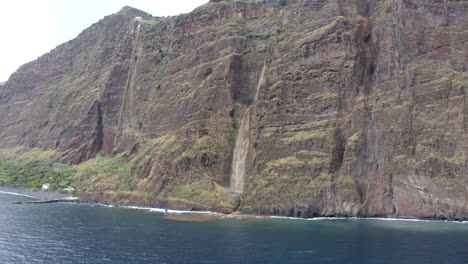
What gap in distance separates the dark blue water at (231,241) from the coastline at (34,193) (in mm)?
34813

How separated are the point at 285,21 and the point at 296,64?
12.1 metres

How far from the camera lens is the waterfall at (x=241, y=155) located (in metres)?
67.8

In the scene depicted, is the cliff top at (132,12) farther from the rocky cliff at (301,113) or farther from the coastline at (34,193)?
the coastline at (34,193)

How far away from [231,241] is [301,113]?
1197 inches

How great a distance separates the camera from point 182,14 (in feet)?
316

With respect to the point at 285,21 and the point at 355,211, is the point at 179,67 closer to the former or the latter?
the point at 285,21

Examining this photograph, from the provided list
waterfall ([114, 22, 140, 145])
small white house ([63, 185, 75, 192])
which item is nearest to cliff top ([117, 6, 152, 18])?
waterfall ([114, 22, 140, 145])

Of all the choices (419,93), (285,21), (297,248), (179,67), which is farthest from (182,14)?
(297,248)

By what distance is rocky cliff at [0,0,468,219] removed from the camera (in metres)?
55.2

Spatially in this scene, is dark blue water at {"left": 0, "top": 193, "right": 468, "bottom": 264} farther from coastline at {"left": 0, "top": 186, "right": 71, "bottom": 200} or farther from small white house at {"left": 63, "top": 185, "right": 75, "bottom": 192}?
small white house at {"left": 63, "top": 185, "right": 75, "bottom": 192}

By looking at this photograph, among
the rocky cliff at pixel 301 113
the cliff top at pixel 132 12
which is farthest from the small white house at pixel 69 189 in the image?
the cliff top at pixel 132 12

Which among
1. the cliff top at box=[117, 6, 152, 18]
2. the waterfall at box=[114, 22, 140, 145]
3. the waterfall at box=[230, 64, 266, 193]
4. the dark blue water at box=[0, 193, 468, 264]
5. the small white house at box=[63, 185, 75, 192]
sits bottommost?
the dark blue water at box=[0, 193, 468, 264]

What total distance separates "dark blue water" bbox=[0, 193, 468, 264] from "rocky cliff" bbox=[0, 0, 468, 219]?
697 centimetres

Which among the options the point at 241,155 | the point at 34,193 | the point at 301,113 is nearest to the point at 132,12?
the point at 34,193
